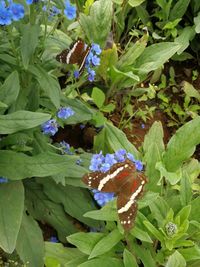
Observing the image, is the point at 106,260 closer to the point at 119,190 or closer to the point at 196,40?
the point at 119,190

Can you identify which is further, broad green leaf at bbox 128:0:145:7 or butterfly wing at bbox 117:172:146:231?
broad green leaf at bbox 128:0:145:7

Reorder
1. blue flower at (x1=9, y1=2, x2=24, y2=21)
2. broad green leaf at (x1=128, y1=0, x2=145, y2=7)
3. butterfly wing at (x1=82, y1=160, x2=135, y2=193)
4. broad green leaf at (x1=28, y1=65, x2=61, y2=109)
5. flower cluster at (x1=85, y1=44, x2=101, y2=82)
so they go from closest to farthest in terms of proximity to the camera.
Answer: butterfly wing at (x1=82, y1=160, x2=135, y2=193) < blue flower at (x1=9, y1=2, x2=24, y2=21) < broad green leaf at (x1=28, y1=65, x2=61, y2=109) < flower cluster at (x1=85, y1=44, x2=101, y2=82) < broad green leaf at (x1=128, y1=0, x2=145, y2=7)

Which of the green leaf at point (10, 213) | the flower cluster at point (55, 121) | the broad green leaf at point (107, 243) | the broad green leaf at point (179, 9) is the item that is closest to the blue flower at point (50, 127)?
the flower cluster at point (55, 121)

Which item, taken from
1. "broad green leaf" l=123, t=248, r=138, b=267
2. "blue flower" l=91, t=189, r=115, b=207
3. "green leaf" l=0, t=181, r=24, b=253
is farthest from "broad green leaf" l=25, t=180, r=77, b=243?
"blue flower" l=91, t=189, r=115, b=207

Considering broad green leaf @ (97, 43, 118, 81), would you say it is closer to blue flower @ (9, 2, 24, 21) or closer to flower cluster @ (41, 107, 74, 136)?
flower cluster @ (41, 107, 74, 136)

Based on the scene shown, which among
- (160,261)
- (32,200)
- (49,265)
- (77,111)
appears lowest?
(160,261)

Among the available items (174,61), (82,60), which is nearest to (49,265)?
(82,60)
